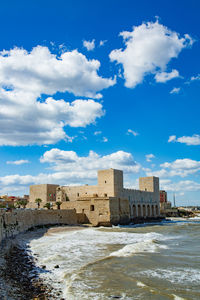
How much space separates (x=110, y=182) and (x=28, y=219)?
63.0 ft

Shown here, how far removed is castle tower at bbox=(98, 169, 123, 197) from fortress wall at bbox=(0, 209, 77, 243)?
9480 mm

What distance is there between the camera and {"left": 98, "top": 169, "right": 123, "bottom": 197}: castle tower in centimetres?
4306

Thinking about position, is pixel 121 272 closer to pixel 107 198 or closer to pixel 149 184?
pixel 107 198

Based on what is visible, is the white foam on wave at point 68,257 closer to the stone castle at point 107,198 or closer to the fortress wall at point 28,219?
the fortress wall at point 28,219

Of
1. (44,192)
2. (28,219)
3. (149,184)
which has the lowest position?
(28,219)

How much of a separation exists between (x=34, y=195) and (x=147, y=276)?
4352 cm

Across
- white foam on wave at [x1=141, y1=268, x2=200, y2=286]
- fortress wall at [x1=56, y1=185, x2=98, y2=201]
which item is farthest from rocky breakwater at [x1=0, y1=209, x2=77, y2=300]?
fortress wall at [x1=56, y1=185, x2=98, y2=201]

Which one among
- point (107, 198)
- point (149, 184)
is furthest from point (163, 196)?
point (107, 198)

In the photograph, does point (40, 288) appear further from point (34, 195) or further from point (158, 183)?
point (158, 183)

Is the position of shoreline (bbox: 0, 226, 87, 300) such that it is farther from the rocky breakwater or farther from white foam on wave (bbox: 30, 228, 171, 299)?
white foam on wave (bbox: 30, 228, 171, 299)

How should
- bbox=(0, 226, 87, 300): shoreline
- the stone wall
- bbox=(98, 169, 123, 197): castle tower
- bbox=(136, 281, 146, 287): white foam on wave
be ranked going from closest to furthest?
1. bbox=(0, 226, 87, 300): shoreline
2. bbox=(136, 281, 146, 287): white foam on wave
3. bbox=(98, 169, 123, 197): castle tower
4. the stone wall

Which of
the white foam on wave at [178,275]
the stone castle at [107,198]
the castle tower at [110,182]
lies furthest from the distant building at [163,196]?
the white foam on wave at [178,275]

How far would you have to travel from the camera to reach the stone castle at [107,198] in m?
35.4

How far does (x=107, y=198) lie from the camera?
116ft
